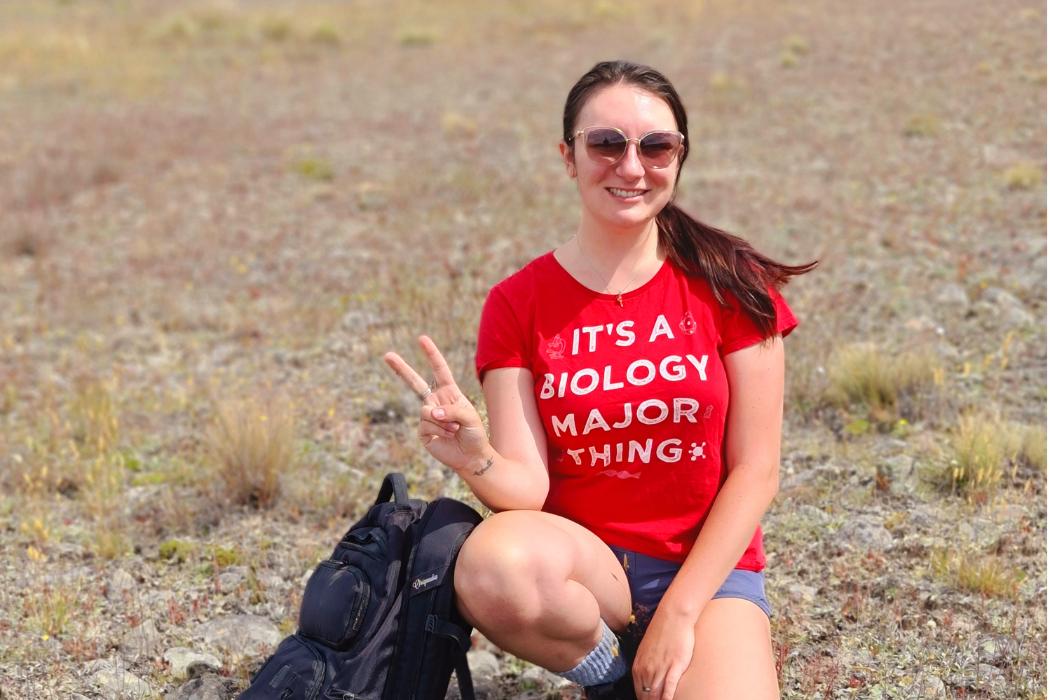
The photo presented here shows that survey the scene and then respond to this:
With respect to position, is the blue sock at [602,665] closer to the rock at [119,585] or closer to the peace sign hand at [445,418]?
the peace sign hand at [445,418]

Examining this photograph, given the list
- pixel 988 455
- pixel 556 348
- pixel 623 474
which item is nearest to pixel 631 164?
pixel 556 348

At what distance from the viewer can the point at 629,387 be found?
2693 mm

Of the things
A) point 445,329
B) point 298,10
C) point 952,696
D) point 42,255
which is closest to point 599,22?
point 298,10

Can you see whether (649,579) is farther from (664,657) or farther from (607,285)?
(607,285)

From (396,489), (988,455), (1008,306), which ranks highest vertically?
(396,489)

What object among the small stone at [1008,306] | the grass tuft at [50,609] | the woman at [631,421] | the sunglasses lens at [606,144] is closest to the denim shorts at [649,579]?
the woman at [631,421]

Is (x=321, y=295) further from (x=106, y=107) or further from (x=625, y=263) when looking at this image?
(x=106, y=107)

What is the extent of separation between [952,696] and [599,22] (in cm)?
1871

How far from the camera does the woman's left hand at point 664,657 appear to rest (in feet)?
8.57

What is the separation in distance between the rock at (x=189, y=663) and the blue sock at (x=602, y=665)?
49.7 inches

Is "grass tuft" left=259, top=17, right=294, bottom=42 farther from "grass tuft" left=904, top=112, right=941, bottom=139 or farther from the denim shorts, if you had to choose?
the denim shorts

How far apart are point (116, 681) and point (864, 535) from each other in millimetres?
2565

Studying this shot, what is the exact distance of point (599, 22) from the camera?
2042 cm

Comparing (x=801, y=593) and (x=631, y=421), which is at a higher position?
(x=631, y=421)
